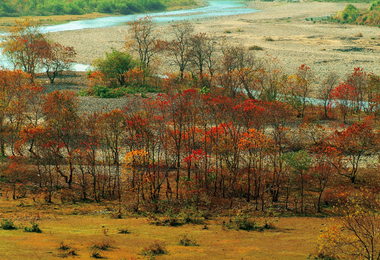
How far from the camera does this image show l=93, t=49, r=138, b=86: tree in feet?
206

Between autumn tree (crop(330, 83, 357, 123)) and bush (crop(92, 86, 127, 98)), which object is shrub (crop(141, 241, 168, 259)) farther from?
bush (crop(92, 86, 127, 98))

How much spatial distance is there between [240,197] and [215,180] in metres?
2.80

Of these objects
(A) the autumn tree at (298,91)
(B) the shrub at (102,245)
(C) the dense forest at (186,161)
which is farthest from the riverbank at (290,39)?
(B) the shrub at (102,245)

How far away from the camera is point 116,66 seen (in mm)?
63000

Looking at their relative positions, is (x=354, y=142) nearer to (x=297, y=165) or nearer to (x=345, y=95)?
(x=297, y=165)

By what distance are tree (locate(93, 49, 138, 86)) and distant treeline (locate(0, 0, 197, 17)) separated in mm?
100464

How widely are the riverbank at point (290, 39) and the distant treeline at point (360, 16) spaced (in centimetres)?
600

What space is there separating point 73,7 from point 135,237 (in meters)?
166

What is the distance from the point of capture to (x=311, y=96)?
5638 cm

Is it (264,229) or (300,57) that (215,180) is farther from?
(300,57)

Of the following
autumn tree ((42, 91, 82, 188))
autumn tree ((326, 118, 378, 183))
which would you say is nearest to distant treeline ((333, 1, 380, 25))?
autumn tree ((326, 118, 378, 183))

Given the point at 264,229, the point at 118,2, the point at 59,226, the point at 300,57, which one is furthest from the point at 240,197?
the point at 118,2

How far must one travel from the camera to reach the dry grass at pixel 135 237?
701 inches

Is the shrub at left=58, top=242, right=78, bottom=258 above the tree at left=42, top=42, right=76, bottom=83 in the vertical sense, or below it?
below
